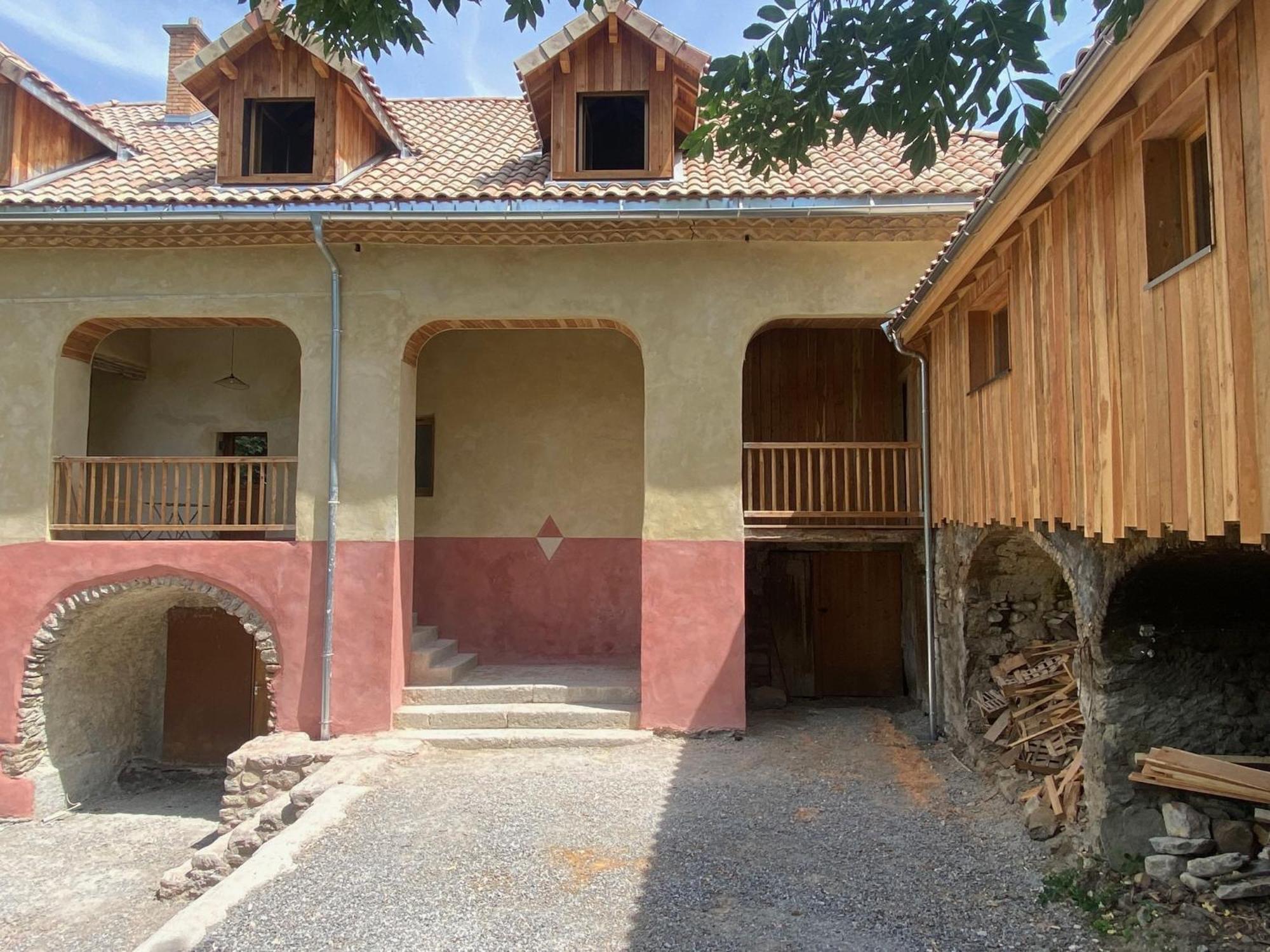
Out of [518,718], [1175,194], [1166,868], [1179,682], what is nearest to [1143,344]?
[1175,194]

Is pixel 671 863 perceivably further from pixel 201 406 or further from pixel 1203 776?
pixel 201 406

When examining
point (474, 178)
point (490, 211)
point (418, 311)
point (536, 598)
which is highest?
point (474, 178)

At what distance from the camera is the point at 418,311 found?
31.7 ft

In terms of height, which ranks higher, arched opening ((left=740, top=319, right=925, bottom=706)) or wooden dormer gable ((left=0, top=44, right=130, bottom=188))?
wooden dormer gable ((left=0, top=44, right=130, bottom=188))

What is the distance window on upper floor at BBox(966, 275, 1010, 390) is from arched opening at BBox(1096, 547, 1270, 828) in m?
2.43

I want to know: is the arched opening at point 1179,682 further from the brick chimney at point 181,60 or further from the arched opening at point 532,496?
the brick chimney at point 181,60

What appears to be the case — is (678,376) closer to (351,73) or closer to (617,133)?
(617,133)

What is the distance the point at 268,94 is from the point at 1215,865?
11.6 meters

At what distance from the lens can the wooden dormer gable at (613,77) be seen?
9.62 m

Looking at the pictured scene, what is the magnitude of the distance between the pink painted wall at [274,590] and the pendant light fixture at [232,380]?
3342mm

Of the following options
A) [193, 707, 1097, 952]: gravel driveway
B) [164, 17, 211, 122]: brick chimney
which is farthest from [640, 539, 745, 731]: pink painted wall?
[164, 17, 211, 122]: brick chimney

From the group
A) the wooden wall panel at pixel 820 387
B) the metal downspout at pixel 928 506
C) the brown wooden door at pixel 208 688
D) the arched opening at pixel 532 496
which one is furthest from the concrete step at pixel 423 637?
the metal downspout at pixel 928 506

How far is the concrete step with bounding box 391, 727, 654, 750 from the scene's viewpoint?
900 centimetres

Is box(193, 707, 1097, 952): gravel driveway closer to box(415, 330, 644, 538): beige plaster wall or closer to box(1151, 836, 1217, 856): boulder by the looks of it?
box(1151, 836, 1217, 856): boulder
